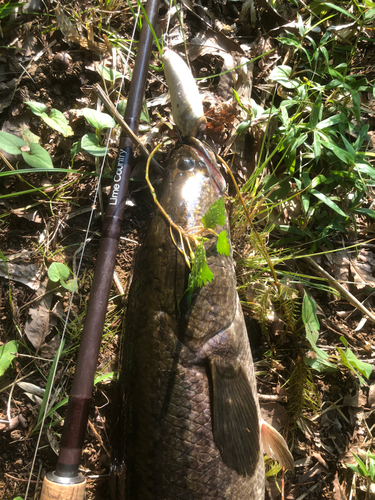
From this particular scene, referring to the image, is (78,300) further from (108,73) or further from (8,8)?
(8,8)

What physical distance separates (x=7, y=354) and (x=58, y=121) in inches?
72.5

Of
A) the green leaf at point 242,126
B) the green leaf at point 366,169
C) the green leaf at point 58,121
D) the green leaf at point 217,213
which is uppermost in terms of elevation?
the green leaf at point 242,126

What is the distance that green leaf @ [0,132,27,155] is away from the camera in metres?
2.42

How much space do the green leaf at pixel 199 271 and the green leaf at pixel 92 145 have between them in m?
1.30

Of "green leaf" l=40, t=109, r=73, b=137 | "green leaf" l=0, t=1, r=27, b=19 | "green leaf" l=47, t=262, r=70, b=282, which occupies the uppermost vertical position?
"green leaf" l=0, t=1, r=27, b=19

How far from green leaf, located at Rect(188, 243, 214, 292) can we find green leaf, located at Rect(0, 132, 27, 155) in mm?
1613

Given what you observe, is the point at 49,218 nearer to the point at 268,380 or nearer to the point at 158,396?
the point at 158,396

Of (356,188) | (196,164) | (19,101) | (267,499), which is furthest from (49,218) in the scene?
(267,499)

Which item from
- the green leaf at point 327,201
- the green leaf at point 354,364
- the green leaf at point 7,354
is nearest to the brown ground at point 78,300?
the green leaf at point 7,354

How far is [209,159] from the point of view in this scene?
94.3 inches

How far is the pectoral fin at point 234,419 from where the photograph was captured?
1.93m

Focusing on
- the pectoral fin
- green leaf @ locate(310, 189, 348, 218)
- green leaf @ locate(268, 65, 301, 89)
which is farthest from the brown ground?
the pectoral fin

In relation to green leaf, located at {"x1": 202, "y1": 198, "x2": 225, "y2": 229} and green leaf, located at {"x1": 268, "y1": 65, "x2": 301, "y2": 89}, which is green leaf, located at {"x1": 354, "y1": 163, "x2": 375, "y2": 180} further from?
green leaf, located at {"x1": 202, "y1": 198, "x2": 225, "y2": 229}

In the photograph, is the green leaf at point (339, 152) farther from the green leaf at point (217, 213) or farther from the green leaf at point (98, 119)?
the green leaf at point (98, 119)
